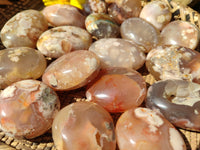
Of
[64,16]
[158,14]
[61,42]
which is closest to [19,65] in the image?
[61,42]

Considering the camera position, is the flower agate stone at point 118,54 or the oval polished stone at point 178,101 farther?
the flower agate stone at point 118,54

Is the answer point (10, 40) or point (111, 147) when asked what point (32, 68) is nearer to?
point (10, 40)

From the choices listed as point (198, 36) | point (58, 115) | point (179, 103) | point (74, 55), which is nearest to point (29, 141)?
point (58, 115)

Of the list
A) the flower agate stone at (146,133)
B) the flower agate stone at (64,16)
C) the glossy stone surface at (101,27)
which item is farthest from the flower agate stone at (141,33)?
the flower agate stone at (146,133)

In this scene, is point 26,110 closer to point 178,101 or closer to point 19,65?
point 19,65

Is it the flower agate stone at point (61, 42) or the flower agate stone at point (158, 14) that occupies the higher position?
the flower agate stone at point (158, 14)

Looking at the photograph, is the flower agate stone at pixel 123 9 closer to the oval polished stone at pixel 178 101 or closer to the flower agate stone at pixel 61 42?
the flower agate stone at pixel 61 42
